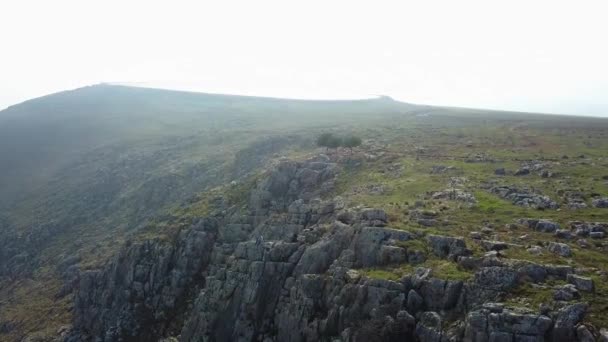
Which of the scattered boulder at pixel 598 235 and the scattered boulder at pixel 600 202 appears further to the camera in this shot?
the scattered boulder at pixel 600 202

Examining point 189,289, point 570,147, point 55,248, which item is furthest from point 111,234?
point 570,147

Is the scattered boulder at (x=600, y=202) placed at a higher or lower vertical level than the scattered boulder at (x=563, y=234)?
higher

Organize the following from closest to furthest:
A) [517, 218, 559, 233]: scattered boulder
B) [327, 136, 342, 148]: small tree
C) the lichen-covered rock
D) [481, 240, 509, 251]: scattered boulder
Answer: the lichen-covered rock, [481, 240, 509, 251]: scattered boulder, [517, 218, 559, 233]: scattered boulder, [327, 136, 342, 148]: small tree

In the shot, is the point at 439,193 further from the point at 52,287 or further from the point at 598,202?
the point at 52,287

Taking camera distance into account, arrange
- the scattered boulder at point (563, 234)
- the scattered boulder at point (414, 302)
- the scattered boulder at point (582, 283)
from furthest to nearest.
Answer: the scattered boulder at point (563, 234) → the scattered boulder at point (414, 302) → the scattered boulder at point (582, 283)

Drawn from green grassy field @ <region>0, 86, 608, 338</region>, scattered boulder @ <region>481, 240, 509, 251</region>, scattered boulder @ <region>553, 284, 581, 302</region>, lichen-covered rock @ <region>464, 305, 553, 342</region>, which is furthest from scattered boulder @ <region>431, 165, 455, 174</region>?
lichen-covered rock @ <region>464, 305, 553, 342</region>

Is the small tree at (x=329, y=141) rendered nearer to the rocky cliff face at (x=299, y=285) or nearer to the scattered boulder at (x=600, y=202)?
the rocky cliff face at (x=299, y=285)

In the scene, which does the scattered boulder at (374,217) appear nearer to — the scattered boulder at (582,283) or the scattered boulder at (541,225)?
the scattered boulder at (541,225)

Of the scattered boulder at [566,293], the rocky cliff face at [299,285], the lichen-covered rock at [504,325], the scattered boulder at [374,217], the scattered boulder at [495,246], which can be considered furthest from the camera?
the scattered boulder at [374,217]

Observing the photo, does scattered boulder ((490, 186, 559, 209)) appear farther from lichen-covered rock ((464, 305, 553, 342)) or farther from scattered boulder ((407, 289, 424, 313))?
lichen-covered rock ((464, 305, 553, 342))

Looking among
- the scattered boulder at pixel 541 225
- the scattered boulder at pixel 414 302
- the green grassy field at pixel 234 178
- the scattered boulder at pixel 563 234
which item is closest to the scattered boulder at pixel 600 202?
the green grassy field at pixel 234 178
